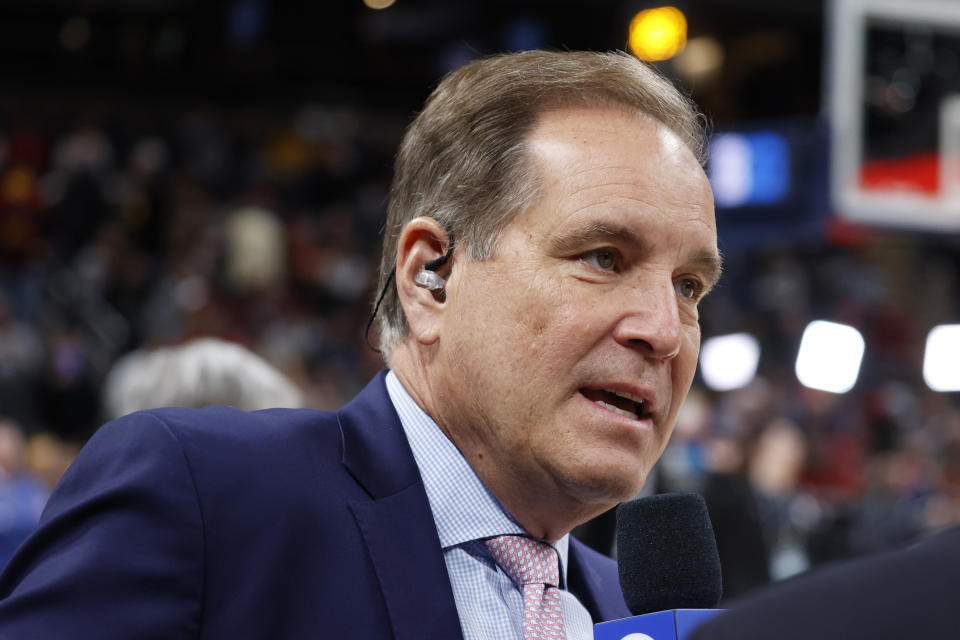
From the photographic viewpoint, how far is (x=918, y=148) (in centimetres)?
786

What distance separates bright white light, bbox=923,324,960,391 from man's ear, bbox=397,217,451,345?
970cm

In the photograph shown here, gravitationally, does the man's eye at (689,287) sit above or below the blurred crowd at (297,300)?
above

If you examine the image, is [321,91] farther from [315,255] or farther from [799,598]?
[799,598]

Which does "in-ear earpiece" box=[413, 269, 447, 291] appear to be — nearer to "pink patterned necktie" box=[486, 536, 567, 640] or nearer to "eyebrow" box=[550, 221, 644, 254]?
"eyebrow" box=[550, 221, 644, 254]

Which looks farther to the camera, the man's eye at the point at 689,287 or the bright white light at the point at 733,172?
the bright white light at the point at 733,172

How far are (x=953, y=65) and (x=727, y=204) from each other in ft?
5.47

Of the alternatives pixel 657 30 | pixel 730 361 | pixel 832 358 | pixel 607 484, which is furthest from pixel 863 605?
pixel 657 30

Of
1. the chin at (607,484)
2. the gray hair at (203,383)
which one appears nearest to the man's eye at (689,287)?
the chin at (607,484)

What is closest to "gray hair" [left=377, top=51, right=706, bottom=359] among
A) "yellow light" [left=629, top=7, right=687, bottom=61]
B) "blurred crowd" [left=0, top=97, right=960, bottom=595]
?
"blurred crowd" [left=0, top=97, right=960, bottom=595]

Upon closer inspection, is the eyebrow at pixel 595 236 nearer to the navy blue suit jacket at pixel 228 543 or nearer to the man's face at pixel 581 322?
the man's face at pixel 581 322

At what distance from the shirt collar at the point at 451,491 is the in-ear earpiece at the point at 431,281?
16 centimetres

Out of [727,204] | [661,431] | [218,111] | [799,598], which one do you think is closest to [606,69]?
[661,431]

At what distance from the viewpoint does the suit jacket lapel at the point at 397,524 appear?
133 centimetres

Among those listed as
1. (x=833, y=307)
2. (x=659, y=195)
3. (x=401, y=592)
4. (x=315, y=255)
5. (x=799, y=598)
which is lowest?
(x=833, y=307)
